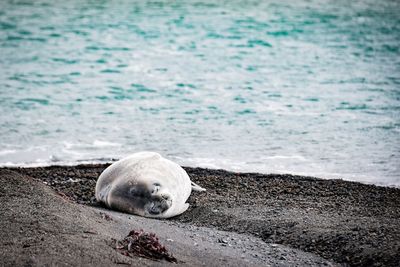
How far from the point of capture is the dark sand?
15.2 feet

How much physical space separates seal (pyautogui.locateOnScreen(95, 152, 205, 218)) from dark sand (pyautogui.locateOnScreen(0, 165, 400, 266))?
0.13 m

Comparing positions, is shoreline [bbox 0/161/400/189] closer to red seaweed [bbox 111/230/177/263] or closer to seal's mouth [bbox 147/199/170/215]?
seal's mouth [bbox 147/199/170/215]

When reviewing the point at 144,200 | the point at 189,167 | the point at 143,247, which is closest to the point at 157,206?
the point at 144,200

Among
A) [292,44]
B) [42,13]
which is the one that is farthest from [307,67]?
[42,13]

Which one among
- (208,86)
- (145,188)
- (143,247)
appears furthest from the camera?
(208,86)

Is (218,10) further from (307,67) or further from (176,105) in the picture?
(176,105)

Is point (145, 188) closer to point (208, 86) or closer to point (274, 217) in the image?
point (274, 217)

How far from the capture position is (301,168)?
8.16m

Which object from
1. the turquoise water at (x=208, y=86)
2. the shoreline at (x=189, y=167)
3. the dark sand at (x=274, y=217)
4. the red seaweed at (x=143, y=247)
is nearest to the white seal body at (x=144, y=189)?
the dark sand at (x=274, y=217)

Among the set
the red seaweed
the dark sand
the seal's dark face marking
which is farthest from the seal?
the red seaweed

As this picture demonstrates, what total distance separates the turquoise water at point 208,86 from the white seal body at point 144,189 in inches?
83.5

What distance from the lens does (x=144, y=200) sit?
18.4ft

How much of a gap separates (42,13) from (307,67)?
1219 centimetres

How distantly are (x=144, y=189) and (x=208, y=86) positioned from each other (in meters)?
8.62
